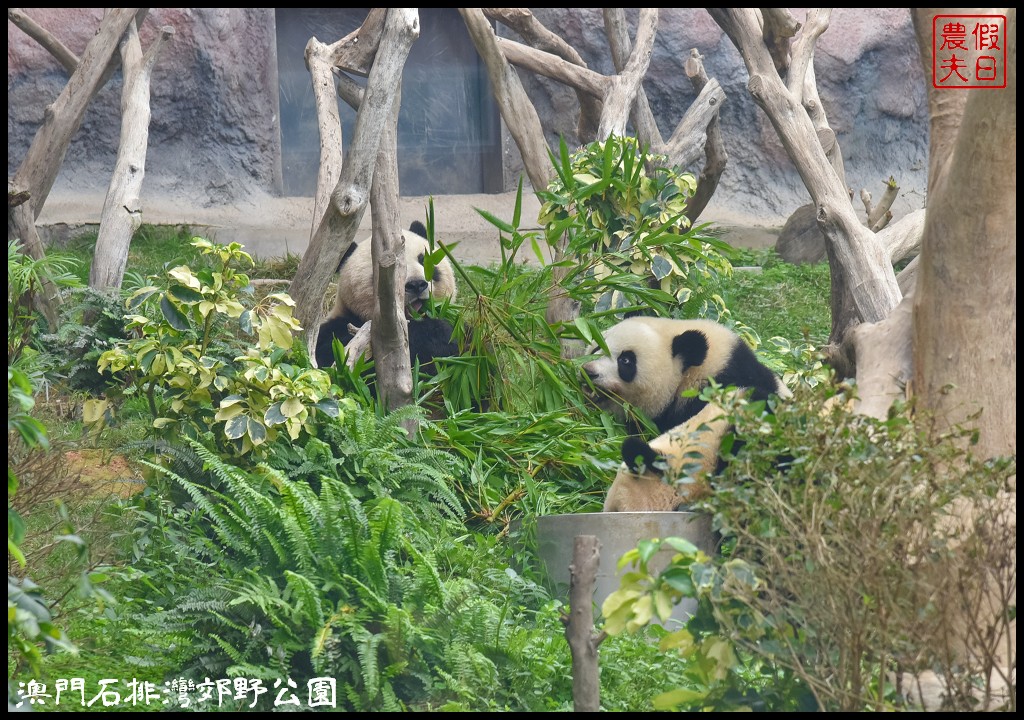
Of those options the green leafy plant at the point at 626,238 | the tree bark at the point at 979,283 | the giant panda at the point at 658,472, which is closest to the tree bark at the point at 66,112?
the green leafy plant at the point at 626,238

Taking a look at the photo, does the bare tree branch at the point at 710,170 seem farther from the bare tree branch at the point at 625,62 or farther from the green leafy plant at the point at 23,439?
the green leafy plant at the point at 23,439

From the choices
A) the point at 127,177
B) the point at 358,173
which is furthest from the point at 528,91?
the point at 358,173

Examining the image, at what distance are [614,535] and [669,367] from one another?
1.16m

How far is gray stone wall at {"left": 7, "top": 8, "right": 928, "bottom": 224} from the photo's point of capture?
10.8 m

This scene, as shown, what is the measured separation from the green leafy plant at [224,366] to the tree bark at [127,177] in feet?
8.14

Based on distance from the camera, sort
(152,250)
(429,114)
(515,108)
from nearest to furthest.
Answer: (515,108) → (152,250) → (429,114)

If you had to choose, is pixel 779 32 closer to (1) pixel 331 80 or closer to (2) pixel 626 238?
(2) pixel 626 238

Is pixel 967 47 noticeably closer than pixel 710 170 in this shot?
Yes

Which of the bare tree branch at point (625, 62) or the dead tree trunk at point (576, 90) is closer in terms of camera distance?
the dead tree trunk at point (576, 90)

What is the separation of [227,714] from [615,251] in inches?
142

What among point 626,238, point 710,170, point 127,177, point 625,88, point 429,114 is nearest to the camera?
point 626,238

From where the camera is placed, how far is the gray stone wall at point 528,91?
427 inches

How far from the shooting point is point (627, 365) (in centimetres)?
494

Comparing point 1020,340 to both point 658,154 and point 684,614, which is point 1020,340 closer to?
point 684,614
